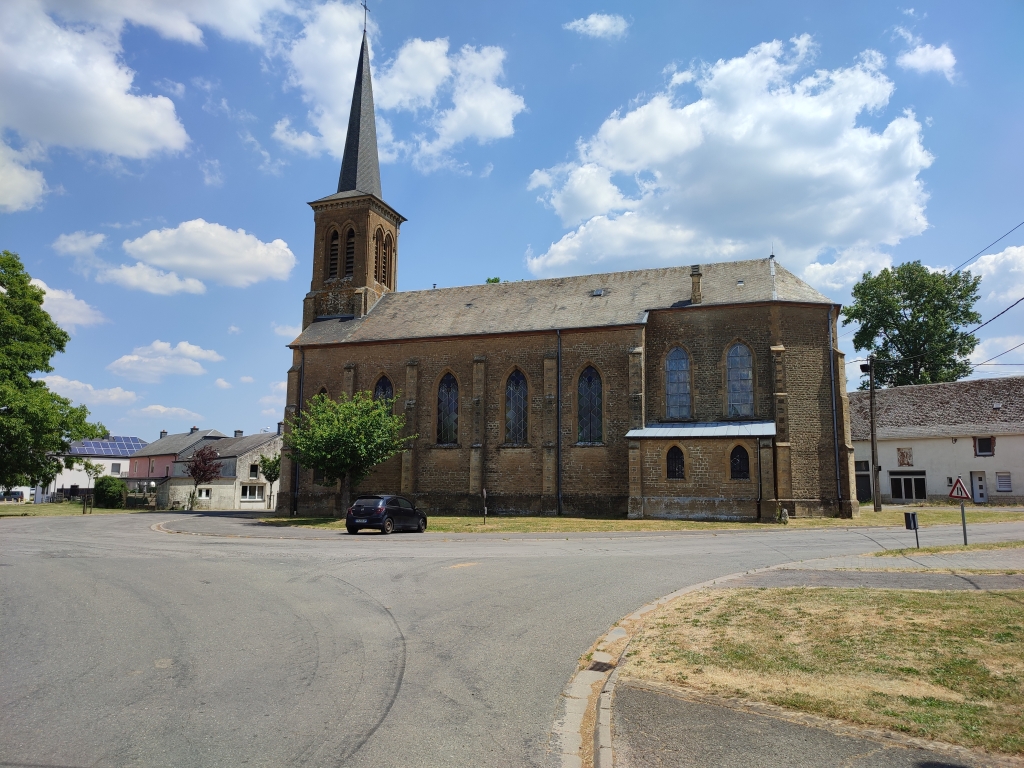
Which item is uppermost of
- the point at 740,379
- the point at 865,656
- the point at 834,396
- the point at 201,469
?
the point at 740,379

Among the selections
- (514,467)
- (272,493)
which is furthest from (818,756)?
(272,493)

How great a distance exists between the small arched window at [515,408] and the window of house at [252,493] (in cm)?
2979

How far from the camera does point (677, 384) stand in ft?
106

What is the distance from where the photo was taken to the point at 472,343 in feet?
116

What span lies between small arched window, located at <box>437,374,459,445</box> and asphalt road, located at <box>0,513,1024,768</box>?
19048 millimetres

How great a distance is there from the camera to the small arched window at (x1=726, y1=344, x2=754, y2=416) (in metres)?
31.3

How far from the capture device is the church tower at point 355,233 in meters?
40.8

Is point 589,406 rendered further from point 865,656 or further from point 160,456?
point 160,456

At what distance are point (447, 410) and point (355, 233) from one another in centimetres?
1312

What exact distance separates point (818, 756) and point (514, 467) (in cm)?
2923

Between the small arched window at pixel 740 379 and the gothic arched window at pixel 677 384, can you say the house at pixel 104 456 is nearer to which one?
the gothic arched window at pixel 677 384

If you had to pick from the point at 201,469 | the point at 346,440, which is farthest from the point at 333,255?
the point at 201,469

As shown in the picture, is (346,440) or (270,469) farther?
(270,469)

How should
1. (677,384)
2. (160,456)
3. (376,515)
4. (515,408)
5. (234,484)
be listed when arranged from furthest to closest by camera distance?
A: 1. (160,456)
2. (234,484)
3. (515,408)
4. (677,384)
5. (376,515)
